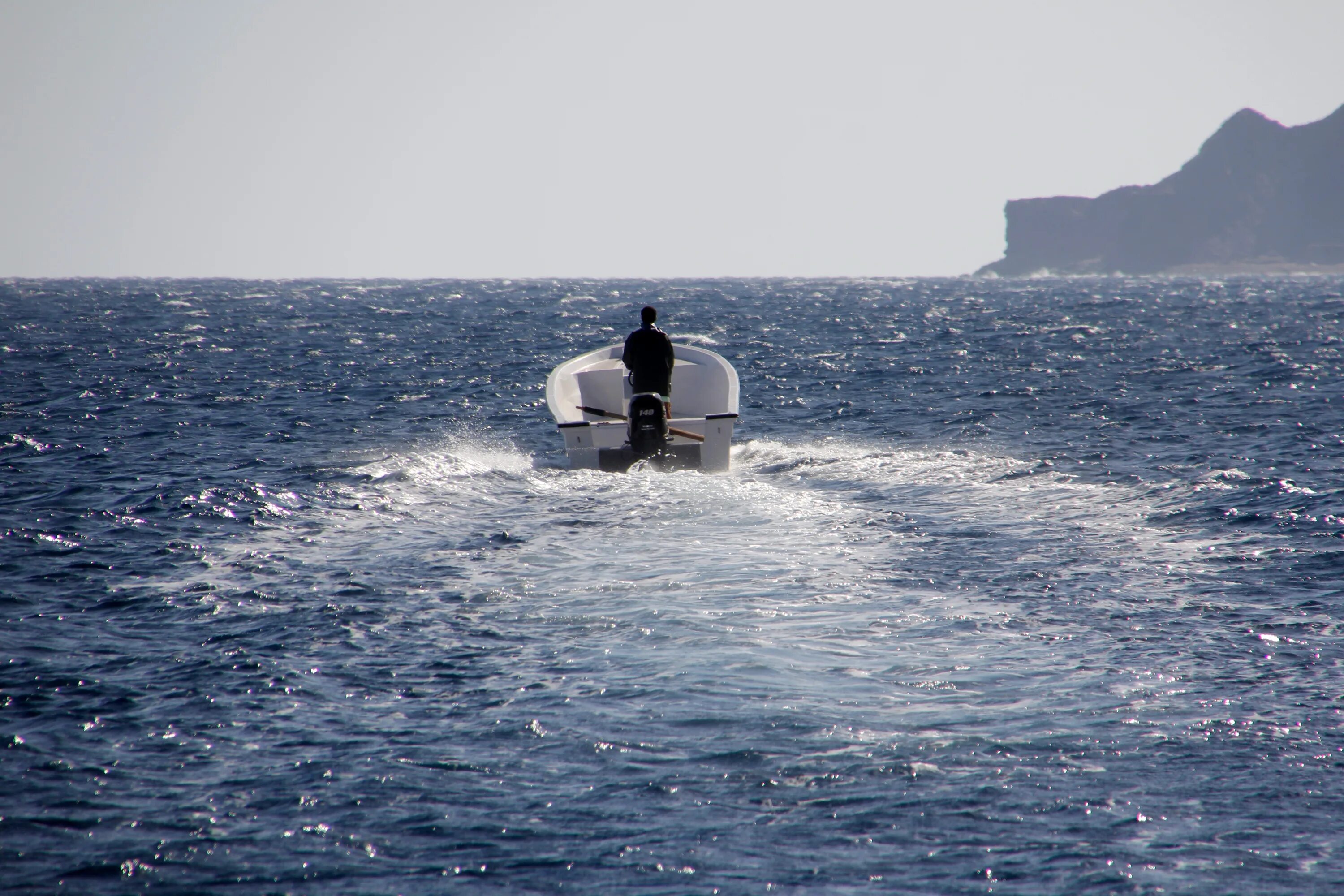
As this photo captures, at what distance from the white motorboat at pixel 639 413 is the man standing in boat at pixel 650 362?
10.6 inches

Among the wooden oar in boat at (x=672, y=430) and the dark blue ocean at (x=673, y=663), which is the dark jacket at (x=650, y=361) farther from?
the dark blue ocean at (x=673, y=663)

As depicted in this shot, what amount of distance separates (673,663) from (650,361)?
7742 mm

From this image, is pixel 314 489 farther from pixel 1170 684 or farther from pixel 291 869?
pixel 1170 684

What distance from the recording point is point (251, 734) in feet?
19.2

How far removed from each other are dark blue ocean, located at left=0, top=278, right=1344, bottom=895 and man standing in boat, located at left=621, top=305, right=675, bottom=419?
117 cm

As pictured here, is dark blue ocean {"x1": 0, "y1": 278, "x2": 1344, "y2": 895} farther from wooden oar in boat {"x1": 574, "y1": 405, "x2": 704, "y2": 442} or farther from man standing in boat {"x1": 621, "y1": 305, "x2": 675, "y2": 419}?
man standing in boat {"x1": 621, "y1": 305, "x2": 675, "y2": 419}

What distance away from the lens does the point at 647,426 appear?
44.5ft

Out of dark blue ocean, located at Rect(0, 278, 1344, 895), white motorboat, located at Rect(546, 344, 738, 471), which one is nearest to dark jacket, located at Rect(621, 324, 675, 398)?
white motorboat, located at Rect(546, 344, 738, 471)

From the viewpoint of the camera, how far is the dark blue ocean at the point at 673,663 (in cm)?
472

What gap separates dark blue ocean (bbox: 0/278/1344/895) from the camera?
472 centimetres

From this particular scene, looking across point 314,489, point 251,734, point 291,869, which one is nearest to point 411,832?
point 291,869

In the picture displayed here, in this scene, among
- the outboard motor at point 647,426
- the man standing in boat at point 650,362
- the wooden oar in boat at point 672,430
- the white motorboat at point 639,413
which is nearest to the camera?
the outboard motor at point 647,426

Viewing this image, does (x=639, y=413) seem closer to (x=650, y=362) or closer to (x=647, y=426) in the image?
→ (x=647, y=426)

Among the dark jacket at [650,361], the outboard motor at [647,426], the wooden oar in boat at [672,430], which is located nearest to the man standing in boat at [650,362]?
the dark jacket at [650,361]
